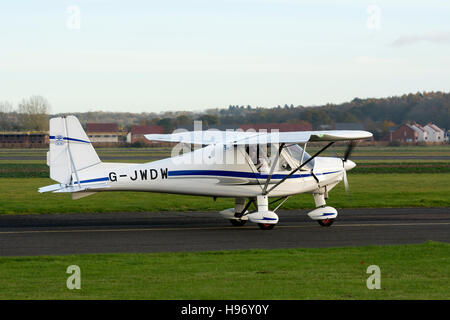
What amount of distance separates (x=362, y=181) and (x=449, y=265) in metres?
25.6

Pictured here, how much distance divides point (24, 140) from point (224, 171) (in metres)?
102

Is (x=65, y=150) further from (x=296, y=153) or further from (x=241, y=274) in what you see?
(x=241, y=274)

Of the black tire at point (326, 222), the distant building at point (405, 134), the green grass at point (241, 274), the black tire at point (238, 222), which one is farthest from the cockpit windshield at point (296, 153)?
the distant building at point (405, 134)

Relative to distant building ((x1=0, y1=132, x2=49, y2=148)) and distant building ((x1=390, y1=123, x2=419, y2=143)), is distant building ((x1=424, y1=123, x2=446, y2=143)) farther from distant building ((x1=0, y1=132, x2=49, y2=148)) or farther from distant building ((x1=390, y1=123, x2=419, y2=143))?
distant building ((x1=0, y1=132, x2=49, y2=148))

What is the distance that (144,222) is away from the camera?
20188 mm

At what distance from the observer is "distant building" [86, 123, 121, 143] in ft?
374

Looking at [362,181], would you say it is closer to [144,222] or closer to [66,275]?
[144,222]

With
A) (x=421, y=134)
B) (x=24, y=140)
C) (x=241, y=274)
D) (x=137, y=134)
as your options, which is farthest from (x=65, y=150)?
(x=421, y=134)

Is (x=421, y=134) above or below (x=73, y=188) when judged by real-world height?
below

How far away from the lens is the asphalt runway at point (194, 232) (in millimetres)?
15281

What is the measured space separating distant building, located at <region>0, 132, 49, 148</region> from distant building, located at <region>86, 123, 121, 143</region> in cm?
799

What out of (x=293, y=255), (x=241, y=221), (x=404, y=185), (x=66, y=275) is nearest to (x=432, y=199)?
(x=404, y=185)

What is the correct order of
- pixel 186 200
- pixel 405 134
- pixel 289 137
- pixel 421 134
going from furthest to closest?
pixel 421 134 < pixel 405 134 < pixel 186 200 < pixel 289 137

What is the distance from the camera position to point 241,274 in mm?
11633
